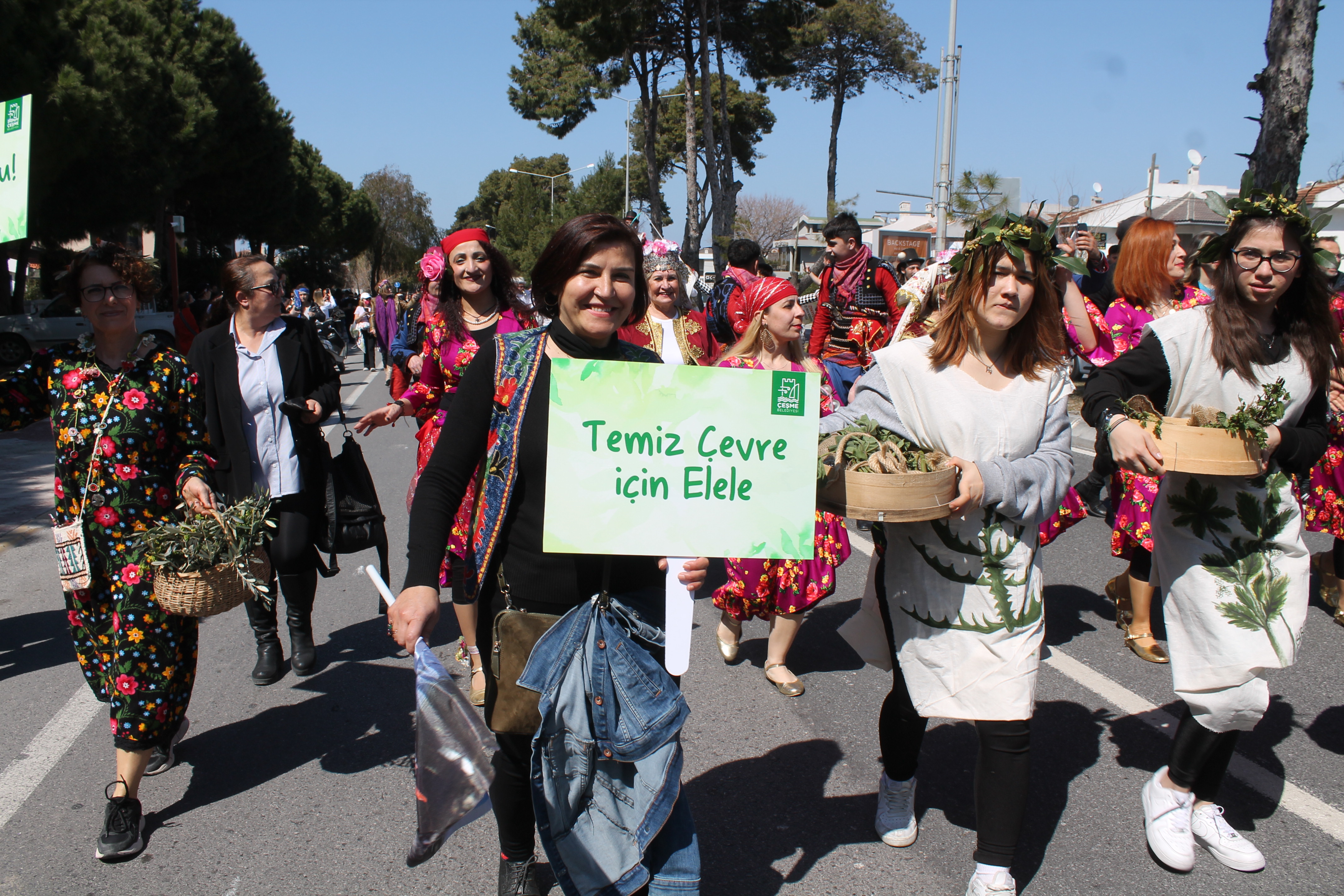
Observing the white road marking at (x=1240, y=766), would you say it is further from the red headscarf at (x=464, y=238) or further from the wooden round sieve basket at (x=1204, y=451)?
the red headscarf at (x=464, y=238)

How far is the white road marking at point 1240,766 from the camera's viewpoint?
310 centimetres

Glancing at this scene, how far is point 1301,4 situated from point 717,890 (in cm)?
1091

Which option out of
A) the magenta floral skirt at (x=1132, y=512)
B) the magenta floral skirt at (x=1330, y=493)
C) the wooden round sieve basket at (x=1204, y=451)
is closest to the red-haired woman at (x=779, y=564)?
the magenta floral skirt at (x=1132, y=512)

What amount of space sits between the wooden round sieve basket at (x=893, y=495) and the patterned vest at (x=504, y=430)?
21.6 inches

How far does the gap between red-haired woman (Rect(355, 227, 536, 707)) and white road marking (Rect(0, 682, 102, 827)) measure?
1.49 meters

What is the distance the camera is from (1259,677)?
109 inches

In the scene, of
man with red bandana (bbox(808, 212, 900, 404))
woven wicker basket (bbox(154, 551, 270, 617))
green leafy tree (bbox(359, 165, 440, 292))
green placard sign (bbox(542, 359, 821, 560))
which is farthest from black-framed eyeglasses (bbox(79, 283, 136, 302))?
green leafy tree (bbox(359, 165, 440, 292))

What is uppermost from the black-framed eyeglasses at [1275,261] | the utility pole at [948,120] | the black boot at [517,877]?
the utility pole at [948,120]

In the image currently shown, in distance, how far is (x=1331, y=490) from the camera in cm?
493

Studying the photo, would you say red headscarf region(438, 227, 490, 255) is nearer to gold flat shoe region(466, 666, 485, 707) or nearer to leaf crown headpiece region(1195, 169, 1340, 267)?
gold flat shoe region(466, 666, 485, 707)

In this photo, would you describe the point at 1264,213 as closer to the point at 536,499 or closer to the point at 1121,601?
the point at 536,499

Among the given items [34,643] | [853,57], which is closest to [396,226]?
[853,57]

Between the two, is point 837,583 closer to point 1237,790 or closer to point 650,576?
point 1237,790

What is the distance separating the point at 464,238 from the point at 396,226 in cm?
8118
